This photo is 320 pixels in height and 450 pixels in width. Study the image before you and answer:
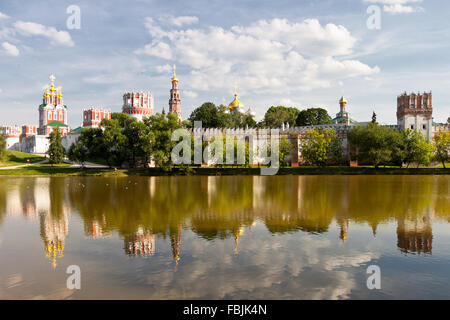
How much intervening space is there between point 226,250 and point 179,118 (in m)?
65.7

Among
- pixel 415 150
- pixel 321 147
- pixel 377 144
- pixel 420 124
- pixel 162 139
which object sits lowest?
pixel 415 150

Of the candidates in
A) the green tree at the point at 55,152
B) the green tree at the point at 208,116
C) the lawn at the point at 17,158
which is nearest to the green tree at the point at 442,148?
the green tree at the point at 208,116

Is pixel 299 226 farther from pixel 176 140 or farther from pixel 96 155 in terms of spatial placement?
pixel 96 155

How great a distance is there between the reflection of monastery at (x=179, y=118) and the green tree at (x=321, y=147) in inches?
101

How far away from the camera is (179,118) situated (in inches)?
2913

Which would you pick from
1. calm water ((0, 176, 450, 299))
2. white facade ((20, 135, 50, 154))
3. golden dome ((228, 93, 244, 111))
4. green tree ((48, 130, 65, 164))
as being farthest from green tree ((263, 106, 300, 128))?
calm water ((0, 176, 450, 299))

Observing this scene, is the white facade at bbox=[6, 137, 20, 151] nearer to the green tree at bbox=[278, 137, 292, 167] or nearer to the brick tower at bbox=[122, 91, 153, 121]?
the brick tower at bbox=[122, 91, 153, 121]

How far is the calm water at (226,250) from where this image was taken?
7.32 metres

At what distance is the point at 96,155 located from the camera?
1764 inches

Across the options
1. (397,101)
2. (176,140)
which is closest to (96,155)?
(176,140)

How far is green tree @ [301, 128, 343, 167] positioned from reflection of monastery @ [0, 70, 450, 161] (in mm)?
2554

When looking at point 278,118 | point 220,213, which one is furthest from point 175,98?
point 220,213

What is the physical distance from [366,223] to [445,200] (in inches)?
354

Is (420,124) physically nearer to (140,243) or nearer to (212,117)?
(212,117)
